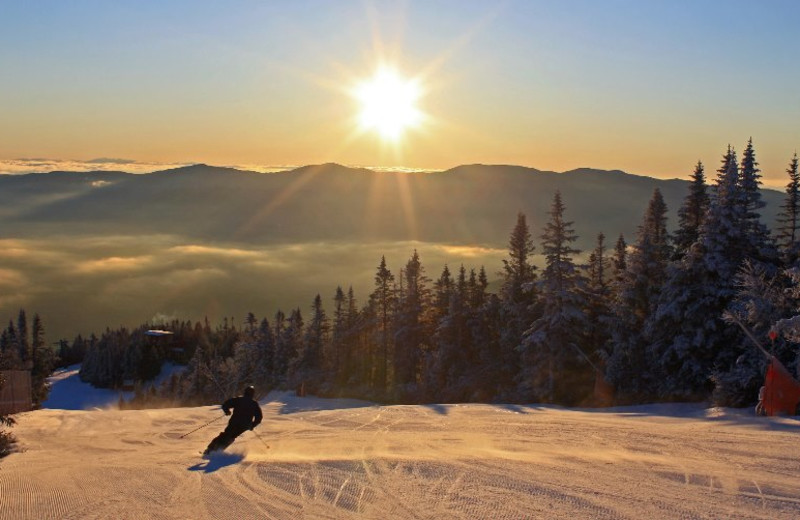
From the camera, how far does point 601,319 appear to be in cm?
3766

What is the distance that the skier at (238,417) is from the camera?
1357cm

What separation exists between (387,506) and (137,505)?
299 centimetres

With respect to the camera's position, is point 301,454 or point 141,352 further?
point 141,352

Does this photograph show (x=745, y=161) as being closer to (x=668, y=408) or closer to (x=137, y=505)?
(x=668, y=408)

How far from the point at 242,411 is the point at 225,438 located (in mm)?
591

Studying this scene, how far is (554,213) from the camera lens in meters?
41.3

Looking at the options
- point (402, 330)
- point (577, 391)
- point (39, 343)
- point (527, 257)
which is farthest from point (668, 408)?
point (39, 343)

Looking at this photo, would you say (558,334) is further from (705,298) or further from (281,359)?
(281,359)

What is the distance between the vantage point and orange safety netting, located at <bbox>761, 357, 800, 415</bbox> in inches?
745

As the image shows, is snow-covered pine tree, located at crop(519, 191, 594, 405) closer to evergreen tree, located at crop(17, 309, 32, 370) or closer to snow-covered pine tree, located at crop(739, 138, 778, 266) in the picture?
snow-covered pine tree, located at crop(739, 138, 778, 266)

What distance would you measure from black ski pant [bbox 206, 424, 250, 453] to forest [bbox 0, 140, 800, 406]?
787 cm

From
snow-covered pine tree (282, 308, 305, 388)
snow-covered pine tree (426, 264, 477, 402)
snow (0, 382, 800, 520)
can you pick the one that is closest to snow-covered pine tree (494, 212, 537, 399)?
snow-covered pine tree (426, 264, 477, 402)

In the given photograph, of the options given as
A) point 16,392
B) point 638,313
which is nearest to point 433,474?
point 16,392

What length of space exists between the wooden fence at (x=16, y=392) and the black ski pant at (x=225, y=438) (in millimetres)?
12857
